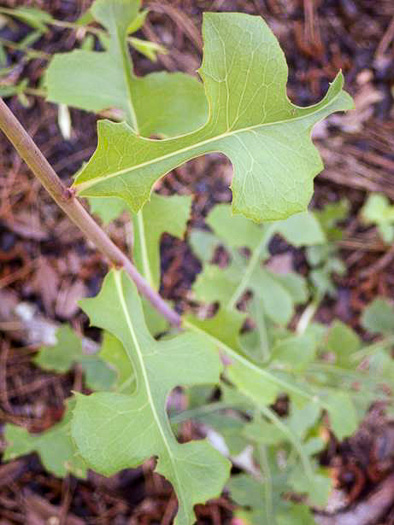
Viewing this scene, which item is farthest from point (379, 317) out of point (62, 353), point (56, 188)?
point (56, 188)

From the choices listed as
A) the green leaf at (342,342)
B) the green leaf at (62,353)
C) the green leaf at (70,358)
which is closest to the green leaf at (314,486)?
the green leaf at (342,342)

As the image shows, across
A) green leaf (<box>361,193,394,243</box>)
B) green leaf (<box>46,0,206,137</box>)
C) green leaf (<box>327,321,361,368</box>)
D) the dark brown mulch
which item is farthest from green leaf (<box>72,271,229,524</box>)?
green leaf (<box>361,193,394,243</box>)

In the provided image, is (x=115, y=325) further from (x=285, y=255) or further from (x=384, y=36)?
(x=384, y=36)

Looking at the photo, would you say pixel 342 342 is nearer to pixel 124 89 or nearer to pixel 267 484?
pixel 267 484

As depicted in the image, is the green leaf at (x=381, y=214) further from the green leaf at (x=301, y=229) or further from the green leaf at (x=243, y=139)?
the green leaf at (x=243, y=139)

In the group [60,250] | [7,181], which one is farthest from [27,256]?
[7,181]
